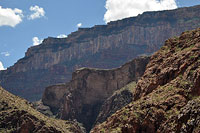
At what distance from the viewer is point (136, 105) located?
28.7 meters

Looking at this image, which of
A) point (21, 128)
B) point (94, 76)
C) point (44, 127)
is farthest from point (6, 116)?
point (94, 76)

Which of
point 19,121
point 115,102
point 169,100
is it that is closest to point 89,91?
point 115,102

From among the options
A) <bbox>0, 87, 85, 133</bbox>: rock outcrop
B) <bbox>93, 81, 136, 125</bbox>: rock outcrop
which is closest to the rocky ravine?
<bbox>0, 87, 85, 133</bbox>: rock outcrop

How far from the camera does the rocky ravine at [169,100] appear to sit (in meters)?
21.1

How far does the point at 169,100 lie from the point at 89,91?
145m

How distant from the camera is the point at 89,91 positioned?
6713 inches

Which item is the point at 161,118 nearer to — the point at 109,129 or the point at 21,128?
the point at 109,129

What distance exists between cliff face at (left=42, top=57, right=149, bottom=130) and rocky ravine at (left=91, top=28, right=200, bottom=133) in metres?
117

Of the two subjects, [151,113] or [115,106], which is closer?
[151,113]

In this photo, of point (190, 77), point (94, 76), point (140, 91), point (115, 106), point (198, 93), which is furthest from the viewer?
point (94, 76)

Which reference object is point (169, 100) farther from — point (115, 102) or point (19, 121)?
point (115, 102)

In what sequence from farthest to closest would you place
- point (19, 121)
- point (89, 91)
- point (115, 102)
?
point (89, 91) < point (115, 102) < point (19, 121)

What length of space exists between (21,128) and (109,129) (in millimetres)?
60652

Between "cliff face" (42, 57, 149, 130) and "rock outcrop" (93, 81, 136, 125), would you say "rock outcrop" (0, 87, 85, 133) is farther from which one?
"cliff face" (42, 57, 149, 130)
